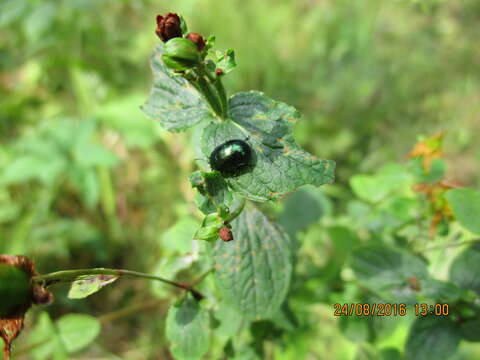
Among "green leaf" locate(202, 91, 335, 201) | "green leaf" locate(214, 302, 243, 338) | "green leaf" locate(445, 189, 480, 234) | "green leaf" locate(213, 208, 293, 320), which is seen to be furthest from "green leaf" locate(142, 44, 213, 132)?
"green leaf" locate(445, 189, 480, 234)

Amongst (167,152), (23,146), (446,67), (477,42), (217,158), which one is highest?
(477,42)

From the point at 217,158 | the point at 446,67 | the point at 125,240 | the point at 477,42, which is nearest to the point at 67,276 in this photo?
the point at 217,158

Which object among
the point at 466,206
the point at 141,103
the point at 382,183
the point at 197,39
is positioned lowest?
the point at 466,206

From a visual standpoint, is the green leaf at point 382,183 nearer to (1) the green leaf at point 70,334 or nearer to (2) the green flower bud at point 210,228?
(2) the green flower bud at point 210,228

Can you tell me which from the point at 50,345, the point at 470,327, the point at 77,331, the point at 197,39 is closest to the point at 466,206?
the point at 470,327

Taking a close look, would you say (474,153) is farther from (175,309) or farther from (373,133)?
(175,309)

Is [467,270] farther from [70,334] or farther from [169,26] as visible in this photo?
[70,334]
